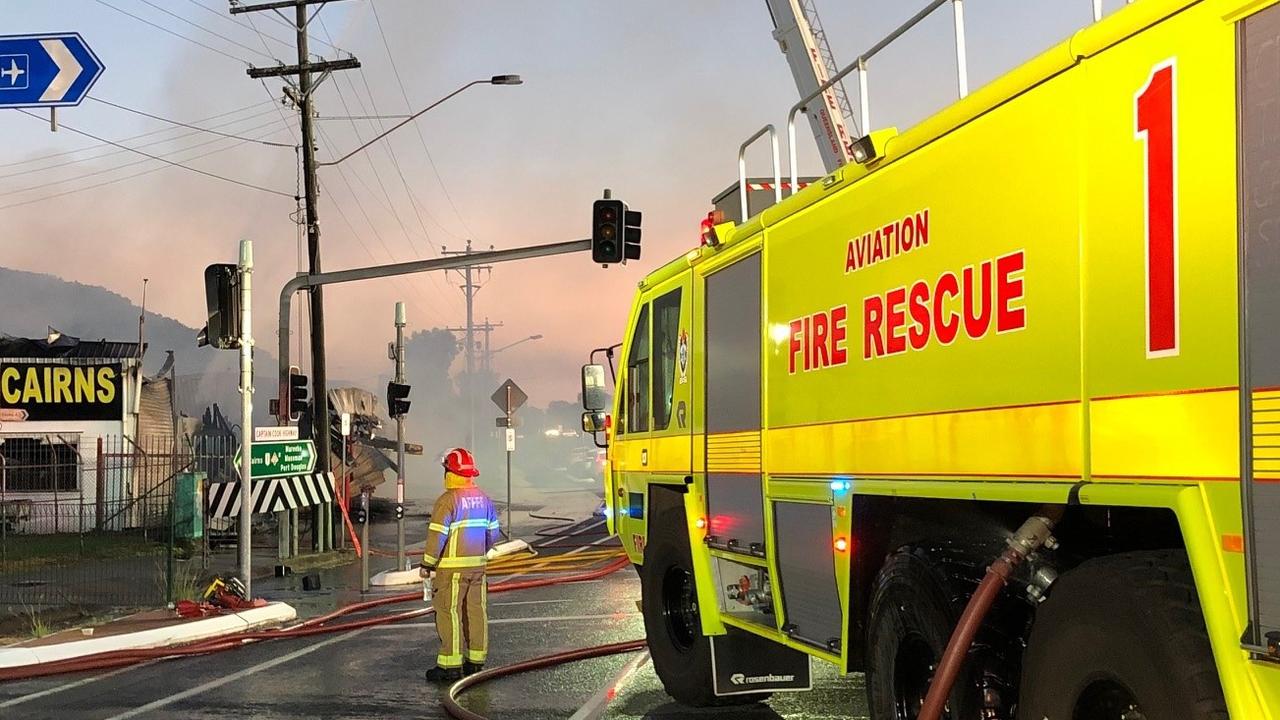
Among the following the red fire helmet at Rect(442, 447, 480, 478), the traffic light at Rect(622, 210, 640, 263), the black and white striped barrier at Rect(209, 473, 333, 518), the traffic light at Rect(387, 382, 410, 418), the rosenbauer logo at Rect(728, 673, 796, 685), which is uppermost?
the traffic light at Rect(622, 210, 640, 263)

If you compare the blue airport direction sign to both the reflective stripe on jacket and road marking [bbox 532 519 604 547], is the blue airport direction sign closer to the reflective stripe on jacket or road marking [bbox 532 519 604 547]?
the reflective stripe on jacket

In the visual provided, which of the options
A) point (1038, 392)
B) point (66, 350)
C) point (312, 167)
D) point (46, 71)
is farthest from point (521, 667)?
point (66, 350)

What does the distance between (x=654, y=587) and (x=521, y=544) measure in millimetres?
15169

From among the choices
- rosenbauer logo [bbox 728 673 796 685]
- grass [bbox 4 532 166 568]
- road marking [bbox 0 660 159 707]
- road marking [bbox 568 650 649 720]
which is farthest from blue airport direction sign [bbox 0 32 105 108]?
grass [bbox 4 532 166 568]

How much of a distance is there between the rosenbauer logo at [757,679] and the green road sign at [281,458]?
39.6 ft

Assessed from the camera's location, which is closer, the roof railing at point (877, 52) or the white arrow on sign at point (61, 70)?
the roof railing at point (877, 52)

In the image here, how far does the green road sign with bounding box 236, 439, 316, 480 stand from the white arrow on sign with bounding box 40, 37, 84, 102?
25.6ft

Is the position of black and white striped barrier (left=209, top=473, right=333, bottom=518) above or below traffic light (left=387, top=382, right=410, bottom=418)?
below

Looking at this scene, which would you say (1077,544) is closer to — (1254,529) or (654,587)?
(1254,529)

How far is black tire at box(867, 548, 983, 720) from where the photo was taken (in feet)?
15.6

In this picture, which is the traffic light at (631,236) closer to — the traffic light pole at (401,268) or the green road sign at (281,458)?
the traffic light pole at (401,268)

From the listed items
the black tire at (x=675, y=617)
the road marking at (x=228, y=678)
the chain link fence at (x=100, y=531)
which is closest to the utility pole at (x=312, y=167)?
the chain link fence at (x=100, y=531)

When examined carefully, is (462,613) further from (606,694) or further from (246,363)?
(246,363)

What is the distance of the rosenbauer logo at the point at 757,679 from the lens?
7629mm
